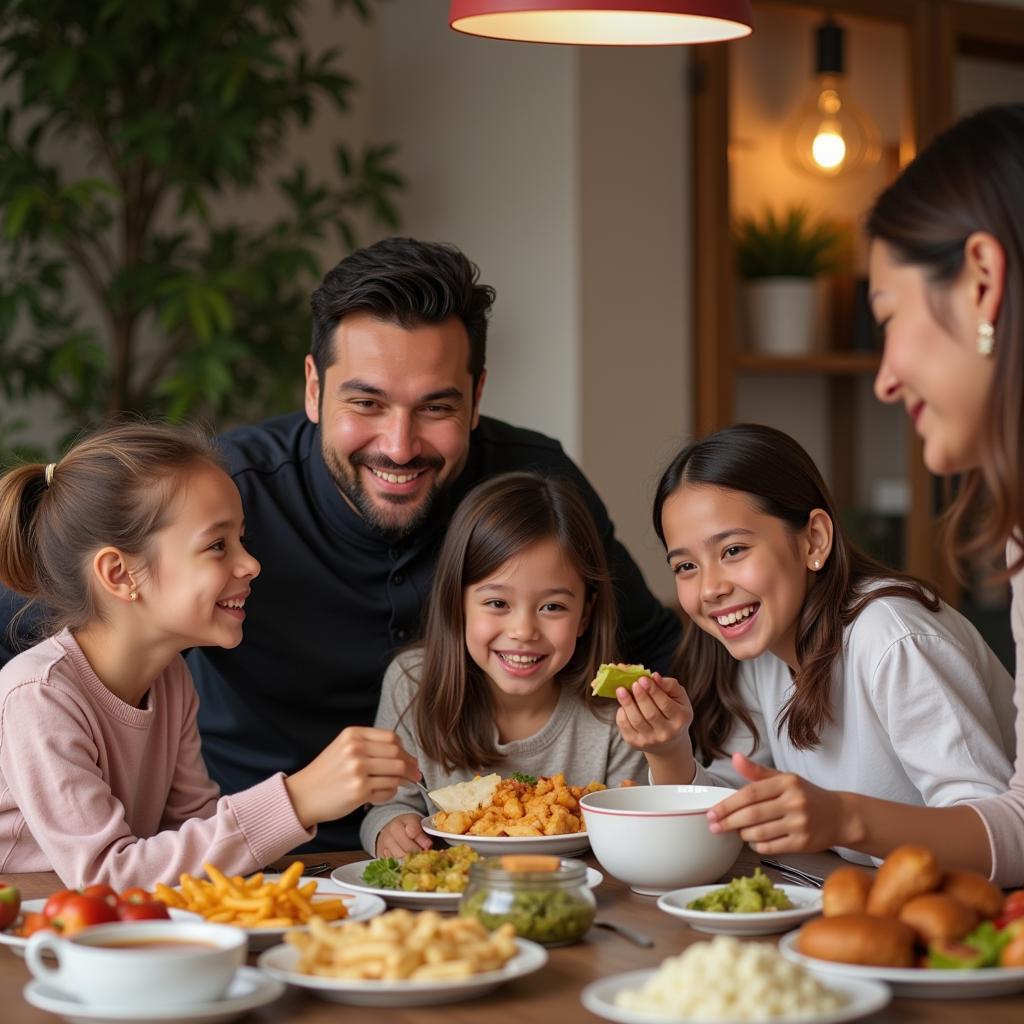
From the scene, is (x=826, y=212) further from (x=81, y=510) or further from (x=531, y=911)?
(x=531, y=911)

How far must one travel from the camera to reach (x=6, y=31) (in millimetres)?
3850

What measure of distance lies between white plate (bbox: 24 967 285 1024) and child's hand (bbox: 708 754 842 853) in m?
0.50

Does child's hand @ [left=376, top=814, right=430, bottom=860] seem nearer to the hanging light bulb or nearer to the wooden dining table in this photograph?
the wooden dining table

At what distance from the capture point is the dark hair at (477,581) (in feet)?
7.54

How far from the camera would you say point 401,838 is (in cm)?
194

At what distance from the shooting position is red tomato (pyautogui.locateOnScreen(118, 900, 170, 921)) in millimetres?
1292

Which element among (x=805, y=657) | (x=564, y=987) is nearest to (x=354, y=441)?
(x=805, y=657)

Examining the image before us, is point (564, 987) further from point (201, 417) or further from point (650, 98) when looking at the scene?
point (650, 98)

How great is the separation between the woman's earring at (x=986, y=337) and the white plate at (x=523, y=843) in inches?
28.3

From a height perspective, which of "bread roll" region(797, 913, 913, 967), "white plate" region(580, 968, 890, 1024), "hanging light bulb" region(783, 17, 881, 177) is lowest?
"white plate" region(580, 968, 890, 1024)

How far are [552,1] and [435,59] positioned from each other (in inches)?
111

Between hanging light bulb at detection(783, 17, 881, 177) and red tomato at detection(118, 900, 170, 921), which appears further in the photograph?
hanging light bulb at detection(783, 17, 881, 177)

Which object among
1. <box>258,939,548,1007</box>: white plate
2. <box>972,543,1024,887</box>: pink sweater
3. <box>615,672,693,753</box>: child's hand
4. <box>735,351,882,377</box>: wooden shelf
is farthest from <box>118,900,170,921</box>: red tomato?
<box>735,351,882,377</box>: wooden shelf

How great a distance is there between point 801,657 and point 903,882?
2.83ft
